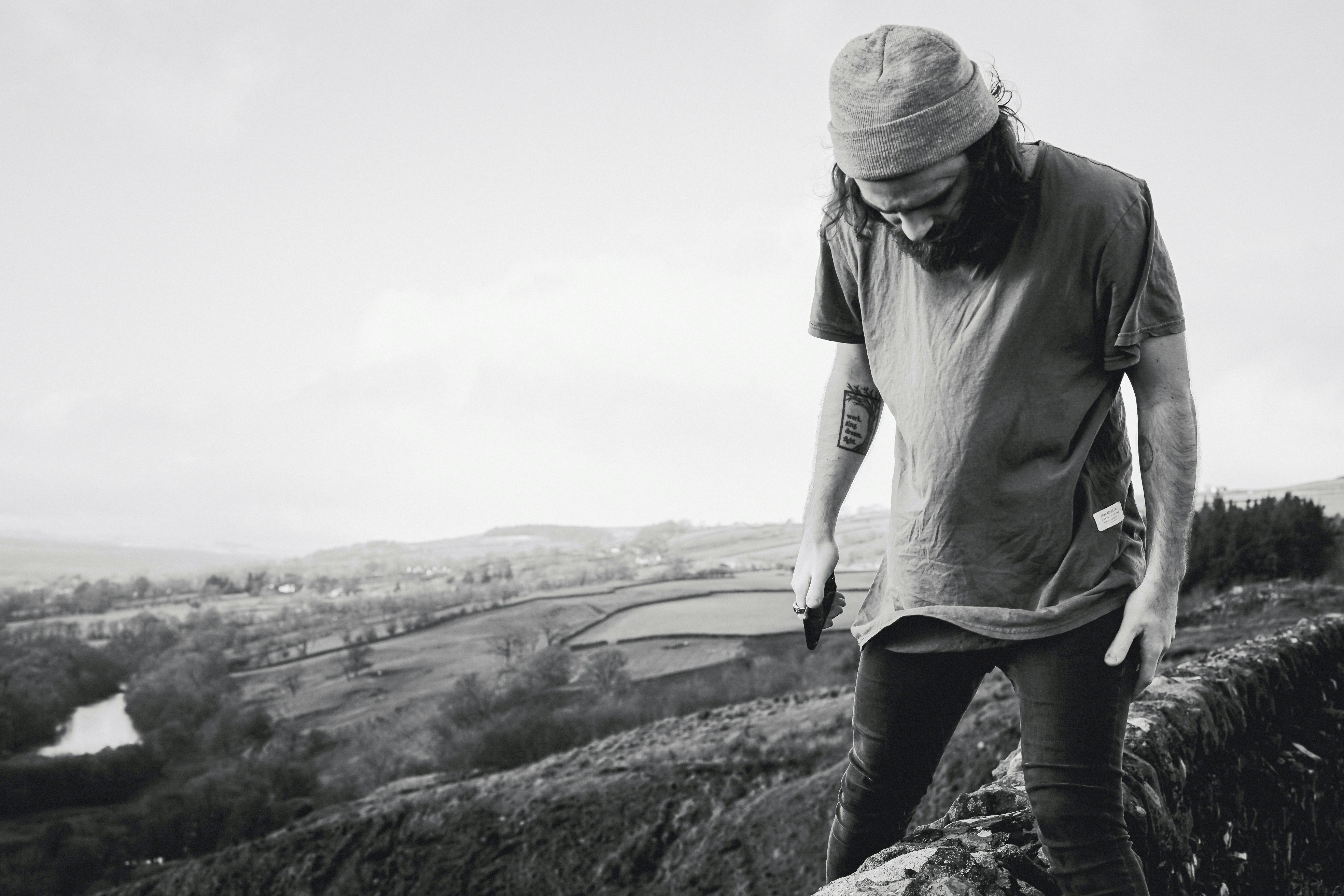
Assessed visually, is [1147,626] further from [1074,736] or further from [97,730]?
[97,730]

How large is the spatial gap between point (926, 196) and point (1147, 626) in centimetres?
88

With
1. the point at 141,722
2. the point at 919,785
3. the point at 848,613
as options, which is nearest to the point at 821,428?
the point at 919,785

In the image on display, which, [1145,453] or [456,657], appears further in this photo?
[456,657]

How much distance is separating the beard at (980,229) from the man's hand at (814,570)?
0.70 metres

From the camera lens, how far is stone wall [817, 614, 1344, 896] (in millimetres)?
1789

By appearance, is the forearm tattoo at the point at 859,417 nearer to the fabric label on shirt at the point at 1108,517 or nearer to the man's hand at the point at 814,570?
the man's hand at the point at 814,570

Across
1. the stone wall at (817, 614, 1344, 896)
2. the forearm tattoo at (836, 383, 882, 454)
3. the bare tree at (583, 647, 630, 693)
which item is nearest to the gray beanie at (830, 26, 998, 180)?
the forearm tattoo at (836, 383, 882, 454)

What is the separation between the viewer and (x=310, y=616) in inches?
2197

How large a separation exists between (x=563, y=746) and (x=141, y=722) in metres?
28.8

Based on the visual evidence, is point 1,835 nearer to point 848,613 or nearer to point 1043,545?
point 848,613

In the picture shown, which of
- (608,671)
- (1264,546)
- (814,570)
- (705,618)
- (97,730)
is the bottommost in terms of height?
(97,730)

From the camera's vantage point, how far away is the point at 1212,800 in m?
2.82

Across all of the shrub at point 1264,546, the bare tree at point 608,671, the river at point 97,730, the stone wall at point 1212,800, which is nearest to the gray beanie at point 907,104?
the stone wall at point 1212,800

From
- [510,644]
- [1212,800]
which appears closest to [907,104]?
[1212,800]
